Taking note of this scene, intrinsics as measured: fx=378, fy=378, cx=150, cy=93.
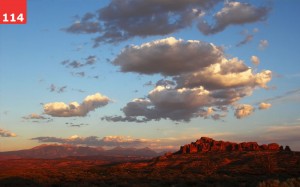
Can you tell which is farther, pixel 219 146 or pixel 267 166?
pixel 219 146

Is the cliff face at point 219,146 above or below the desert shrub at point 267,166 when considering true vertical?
above

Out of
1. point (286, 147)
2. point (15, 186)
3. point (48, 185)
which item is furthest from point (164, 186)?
point (286, 147)

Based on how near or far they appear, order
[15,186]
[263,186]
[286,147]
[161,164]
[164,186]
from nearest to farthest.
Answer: [263,186] → [164,186] → [15,186] → [161,164] → [286,147]

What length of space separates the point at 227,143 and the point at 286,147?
3217 centimetres

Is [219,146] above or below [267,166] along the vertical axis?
above

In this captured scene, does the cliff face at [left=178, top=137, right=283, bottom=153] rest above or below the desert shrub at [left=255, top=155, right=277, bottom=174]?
above

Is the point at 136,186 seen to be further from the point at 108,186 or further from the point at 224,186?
the point at 224,186

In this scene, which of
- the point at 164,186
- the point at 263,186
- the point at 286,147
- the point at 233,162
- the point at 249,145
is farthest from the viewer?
the point at 249,145

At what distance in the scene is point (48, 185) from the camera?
1955 inches

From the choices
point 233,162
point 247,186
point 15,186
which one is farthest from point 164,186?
point 233,162

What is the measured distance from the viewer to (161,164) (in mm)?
111062

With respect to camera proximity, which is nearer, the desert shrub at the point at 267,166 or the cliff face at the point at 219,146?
the desert shrub at the point at 267,166

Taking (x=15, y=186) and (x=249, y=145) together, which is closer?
(x=15, y=186)

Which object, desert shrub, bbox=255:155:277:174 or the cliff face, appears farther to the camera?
the cliff face
